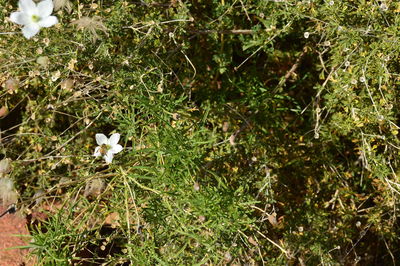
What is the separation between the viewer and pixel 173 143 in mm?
2025

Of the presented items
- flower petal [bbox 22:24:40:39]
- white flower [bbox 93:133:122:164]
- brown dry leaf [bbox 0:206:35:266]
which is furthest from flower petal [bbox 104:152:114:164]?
brown dry leaf [bbox 0:206:35:266]

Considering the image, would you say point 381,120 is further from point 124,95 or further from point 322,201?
point 124,95

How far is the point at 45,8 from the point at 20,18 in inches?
4.0

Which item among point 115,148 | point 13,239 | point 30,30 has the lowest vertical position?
point 13,239

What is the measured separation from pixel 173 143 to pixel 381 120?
91 cm

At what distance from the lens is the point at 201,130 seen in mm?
2061

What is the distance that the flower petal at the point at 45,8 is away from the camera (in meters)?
2.06

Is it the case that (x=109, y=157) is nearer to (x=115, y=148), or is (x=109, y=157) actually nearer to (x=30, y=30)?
(x=115, y=148)

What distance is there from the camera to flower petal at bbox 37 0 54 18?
2.06 metres

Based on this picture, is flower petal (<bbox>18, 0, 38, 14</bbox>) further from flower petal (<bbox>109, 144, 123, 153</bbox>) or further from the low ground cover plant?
flower petal (<bbox>109, 144, 123, 153</bbox>)

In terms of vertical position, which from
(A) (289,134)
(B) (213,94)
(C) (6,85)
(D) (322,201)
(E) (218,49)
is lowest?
(D) (322,201)

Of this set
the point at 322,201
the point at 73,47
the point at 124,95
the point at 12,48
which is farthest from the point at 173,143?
the point at 322,201

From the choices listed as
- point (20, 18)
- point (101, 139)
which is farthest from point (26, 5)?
point (101, 139)

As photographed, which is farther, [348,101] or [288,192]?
[288,192]
